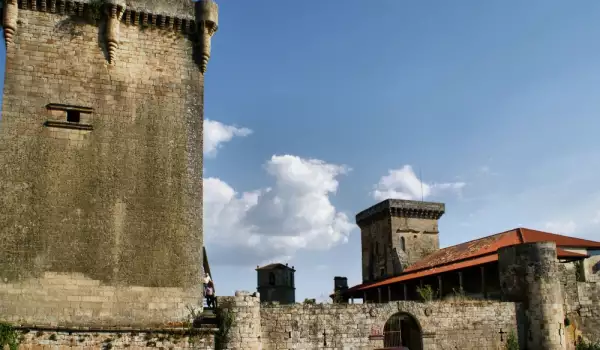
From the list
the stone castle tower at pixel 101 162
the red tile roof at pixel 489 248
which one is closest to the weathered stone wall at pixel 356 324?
the stone castle tower at pixel 101 162

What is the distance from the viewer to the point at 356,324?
66.6 feet

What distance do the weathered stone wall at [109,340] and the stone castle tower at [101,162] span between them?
393mm

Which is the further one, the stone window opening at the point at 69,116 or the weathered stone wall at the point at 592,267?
the weathered stone wall at the point at 592,267

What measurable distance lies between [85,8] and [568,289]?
2123 cm

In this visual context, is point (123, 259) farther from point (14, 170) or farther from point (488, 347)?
point (488, 347)

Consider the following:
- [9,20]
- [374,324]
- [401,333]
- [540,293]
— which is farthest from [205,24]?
[540,293]

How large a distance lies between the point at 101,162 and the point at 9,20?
5.08 metres

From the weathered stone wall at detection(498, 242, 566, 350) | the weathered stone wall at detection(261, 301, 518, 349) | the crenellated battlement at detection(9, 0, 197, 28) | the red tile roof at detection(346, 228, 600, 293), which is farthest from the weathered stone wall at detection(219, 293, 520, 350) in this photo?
the crenellated battlement at detection(9, 0, 197, 28)

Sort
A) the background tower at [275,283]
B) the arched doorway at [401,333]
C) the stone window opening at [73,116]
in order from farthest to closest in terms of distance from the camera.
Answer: the background tower at [275,283]
the arched doorway at [401,333]
the stone window opening at [73,116]

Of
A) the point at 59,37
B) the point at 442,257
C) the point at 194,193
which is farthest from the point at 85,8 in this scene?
the point at 442,257

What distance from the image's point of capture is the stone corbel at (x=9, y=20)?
58.6 feet

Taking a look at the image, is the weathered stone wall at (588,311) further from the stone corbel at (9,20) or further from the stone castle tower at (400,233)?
the stone corbel at (9,20)

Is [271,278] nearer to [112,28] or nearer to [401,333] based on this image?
[401,333]

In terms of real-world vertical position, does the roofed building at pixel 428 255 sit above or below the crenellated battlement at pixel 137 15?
below
